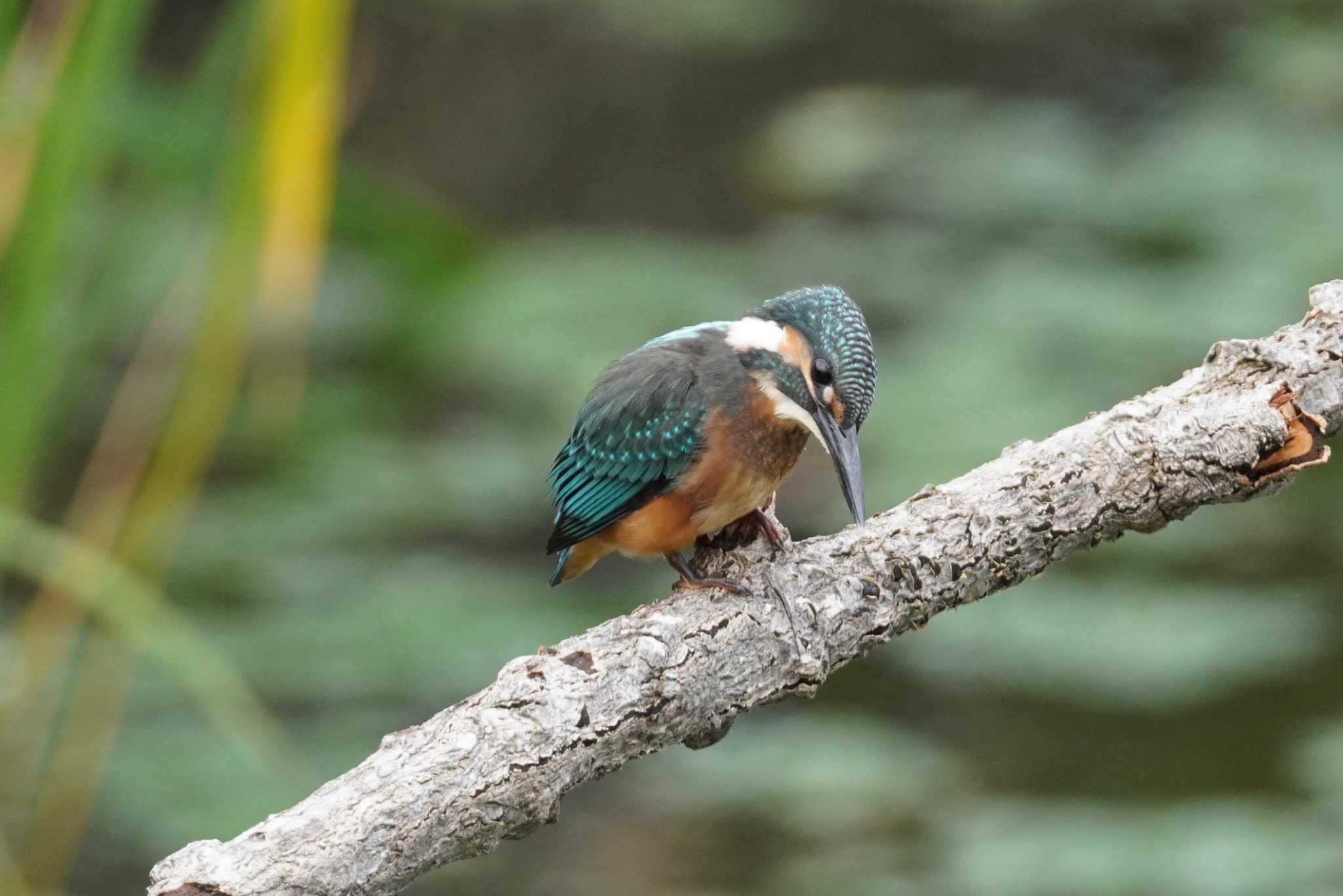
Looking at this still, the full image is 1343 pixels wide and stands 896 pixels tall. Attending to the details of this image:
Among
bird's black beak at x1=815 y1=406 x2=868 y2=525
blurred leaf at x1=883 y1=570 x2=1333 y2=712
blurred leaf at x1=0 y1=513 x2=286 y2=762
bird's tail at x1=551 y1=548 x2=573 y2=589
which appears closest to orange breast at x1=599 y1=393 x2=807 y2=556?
bird's black beak at x1=815 y1=406 x2=868 y2=525

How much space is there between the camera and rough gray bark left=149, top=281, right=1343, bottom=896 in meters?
1.79

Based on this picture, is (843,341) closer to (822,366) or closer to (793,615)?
(822,366)

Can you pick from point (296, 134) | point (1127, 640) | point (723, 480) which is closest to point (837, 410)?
point (723, 480)

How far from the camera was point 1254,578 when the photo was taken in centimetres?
519

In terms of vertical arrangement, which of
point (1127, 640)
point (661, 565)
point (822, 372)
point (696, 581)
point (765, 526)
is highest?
point (661, 565)

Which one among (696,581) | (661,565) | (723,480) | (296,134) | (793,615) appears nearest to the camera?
(793,615)

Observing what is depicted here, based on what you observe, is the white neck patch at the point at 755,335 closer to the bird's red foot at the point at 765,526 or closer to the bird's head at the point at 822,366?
the bird's head at the point at 822,366

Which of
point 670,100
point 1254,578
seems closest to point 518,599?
point 1254,578

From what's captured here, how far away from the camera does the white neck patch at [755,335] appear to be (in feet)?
8.36

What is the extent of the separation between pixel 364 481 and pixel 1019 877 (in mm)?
2353

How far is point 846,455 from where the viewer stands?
7.84ft

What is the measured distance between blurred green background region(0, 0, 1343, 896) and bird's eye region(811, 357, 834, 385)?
3.36 feet

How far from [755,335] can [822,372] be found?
0.23m

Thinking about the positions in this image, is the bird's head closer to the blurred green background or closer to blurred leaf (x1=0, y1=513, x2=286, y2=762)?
the blurred green background
